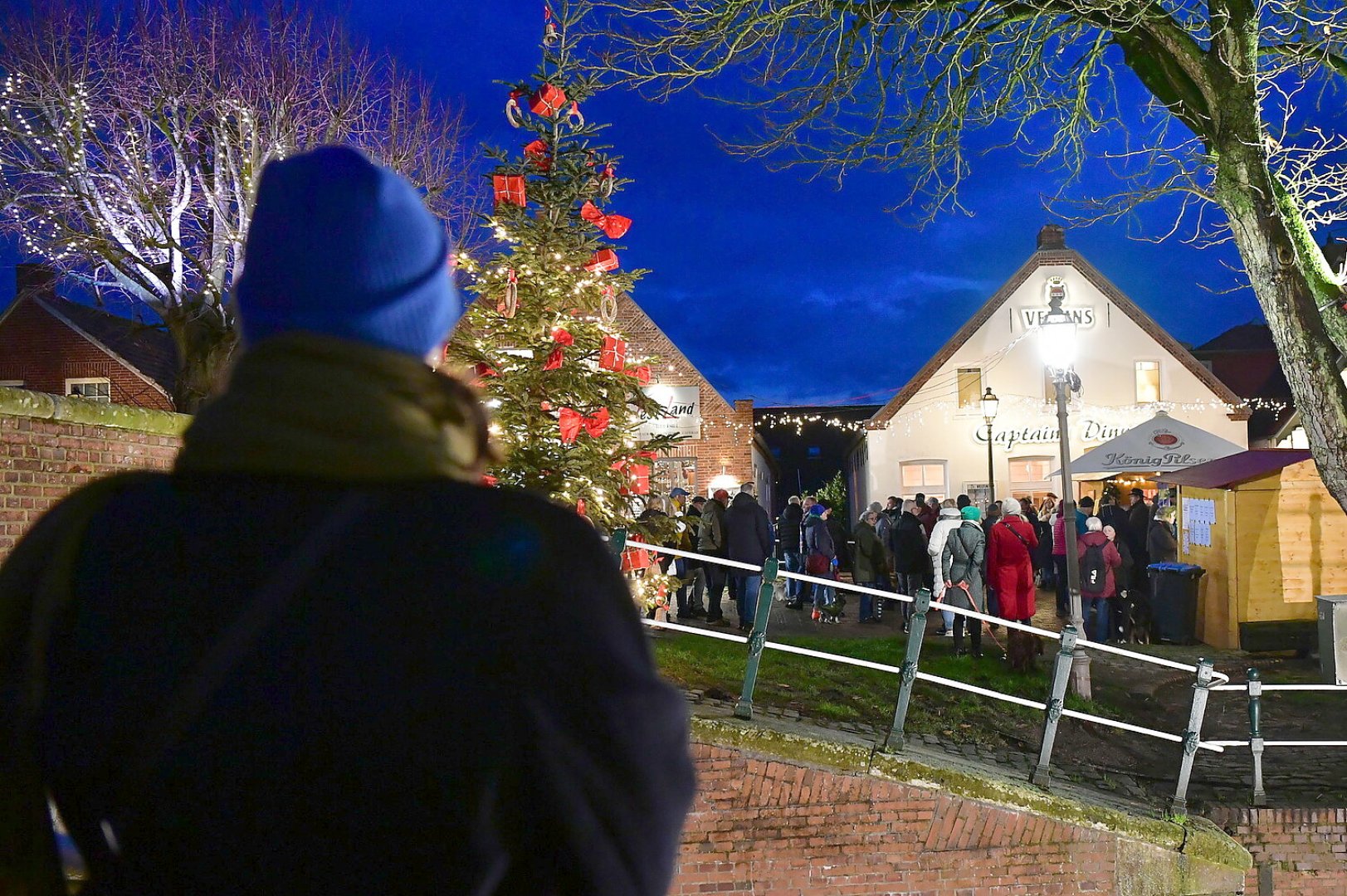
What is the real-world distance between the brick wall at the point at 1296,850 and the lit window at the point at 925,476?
24.7 m

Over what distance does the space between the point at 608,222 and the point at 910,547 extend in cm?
698

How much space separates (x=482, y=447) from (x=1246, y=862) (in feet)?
24.2

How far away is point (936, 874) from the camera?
6.34 m

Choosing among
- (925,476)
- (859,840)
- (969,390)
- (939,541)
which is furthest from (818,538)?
(969,390)

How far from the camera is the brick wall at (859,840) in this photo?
621 centimetres

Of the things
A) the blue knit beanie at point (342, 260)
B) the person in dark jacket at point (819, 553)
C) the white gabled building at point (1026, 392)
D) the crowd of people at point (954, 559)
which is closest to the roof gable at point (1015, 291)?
the white gabled building at point (1026, 392)

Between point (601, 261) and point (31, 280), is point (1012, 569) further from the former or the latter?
point (31, 280)

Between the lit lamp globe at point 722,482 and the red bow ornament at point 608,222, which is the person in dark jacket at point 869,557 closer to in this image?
→ the red bow ornament at point 608,222

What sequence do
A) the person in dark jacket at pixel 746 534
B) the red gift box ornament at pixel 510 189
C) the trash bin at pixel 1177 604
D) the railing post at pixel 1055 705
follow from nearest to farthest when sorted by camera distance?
the railing post at pixel 1055 705 → the red gift box ornament at pixel 510 189 → the person in dark jacket at pixel 746 534 → the trash bin at pixel 1177 604

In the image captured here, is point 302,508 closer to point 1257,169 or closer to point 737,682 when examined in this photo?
point 737,682

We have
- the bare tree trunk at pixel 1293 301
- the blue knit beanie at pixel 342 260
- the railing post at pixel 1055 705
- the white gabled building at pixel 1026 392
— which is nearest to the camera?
the blue knit beanie at pixel 342 260

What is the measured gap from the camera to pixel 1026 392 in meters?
31.3

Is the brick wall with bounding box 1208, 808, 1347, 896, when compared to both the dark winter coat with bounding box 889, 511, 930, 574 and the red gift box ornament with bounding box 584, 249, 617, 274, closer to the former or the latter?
the red gift box ornament with bounding box 584, 249, 617, 274

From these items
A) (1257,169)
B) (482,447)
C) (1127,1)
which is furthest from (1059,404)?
(482,447)
